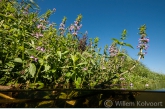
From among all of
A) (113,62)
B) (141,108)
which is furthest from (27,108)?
(113,62)

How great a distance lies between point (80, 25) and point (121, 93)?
398 cm

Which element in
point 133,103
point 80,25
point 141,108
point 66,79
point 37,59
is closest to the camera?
point 141,108

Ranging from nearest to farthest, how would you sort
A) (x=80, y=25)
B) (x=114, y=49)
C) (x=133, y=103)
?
(x=133, y=103), (x=114, y=49), (x=80, y=25)

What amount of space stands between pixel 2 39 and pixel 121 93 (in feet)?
7.58

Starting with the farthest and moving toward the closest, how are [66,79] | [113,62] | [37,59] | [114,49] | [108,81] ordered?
1. [114,49]
2. [113,62]
3. [108,81]
4. [66,79]
5. [37,59]

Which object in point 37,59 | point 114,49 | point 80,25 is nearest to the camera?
point 37,59

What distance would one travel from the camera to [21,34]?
11.2 ft

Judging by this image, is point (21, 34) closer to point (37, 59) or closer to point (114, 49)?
point (37, 59)

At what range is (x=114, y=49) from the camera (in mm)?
5664

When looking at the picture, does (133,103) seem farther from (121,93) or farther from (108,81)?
(108,81)

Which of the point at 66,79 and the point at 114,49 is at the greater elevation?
the point at 114,49

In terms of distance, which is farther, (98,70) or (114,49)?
(114,49)

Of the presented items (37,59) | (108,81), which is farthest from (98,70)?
(37,59)

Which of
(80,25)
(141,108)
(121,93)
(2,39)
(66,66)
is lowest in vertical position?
(141,108)
